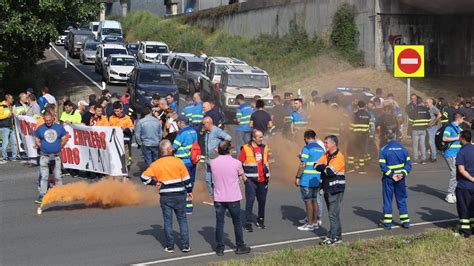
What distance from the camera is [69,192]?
1495 centimetres

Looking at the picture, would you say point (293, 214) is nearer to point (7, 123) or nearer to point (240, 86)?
point (7, 123)

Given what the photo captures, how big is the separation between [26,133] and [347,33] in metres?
25.0

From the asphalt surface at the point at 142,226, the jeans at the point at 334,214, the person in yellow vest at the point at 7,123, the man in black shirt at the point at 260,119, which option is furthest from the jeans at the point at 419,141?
the person in yellow vest at the point at 7,123

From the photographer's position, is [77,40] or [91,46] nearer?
[91,46]

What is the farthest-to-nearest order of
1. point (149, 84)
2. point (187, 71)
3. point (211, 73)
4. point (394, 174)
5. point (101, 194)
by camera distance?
point (187, 71) < point (211, 73) < point (149, 84) < point (101, 194) < point (394, 174)

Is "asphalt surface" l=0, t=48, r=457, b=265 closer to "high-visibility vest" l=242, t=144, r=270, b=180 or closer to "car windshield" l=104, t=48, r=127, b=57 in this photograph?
"high-visibility vest" l=242, t=144, r=270, b=180

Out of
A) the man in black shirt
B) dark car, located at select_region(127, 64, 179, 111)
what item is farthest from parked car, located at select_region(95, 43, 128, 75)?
the man in black shirt

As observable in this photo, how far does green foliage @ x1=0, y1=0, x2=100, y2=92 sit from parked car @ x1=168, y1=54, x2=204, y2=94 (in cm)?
497

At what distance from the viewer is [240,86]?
102 ft

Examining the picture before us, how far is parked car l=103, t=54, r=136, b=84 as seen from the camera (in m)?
42.4

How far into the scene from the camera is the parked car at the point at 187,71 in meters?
37.5

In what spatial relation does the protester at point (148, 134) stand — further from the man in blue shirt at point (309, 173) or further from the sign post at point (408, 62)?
the sign post at point (408, 62)

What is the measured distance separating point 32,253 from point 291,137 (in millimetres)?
10174

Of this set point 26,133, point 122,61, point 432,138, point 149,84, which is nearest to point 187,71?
point 122,61
